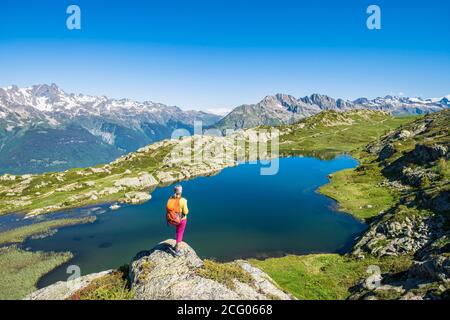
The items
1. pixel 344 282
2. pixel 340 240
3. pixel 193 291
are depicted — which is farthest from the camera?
pixel 340 240

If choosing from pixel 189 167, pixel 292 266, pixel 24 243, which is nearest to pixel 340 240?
pixel 292 266

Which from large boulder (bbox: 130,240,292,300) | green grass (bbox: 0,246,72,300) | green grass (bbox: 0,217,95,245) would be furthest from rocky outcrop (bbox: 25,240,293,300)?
green grass (bbox: 0,217,95,245)

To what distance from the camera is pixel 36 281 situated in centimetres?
5731

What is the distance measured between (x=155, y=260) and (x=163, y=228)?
56716 millimetres

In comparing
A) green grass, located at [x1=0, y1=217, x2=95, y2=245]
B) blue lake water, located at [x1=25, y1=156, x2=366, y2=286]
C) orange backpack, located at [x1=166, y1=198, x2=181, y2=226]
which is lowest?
green grass, located at [x1=0, y1=217, x2=95, y2=245]

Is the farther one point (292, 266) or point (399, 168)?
point (399, 168)

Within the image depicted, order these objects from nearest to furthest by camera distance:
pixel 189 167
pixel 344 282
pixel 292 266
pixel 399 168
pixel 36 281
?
pixel 344 282 < pixel 292 266 < pixel 36 281 < pixel 399 168 < pixel 189 167

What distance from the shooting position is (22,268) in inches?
2475

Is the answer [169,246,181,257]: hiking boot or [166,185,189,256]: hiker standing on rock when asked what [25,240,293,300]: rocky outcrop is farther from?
[166,185,189,256]: hiker standing on rock

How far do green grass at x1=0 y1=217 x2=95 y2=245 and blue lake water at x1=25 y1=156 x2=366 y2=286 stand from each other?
3829 millimetres

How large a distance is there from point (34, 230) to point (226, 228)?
51.4 metres

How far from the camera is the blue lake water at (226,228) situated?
6303 centimetres

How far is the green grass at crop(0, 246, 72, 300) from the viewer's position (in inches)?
2135

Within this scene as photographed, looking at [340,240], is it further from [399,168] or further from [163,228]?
[399,168]
